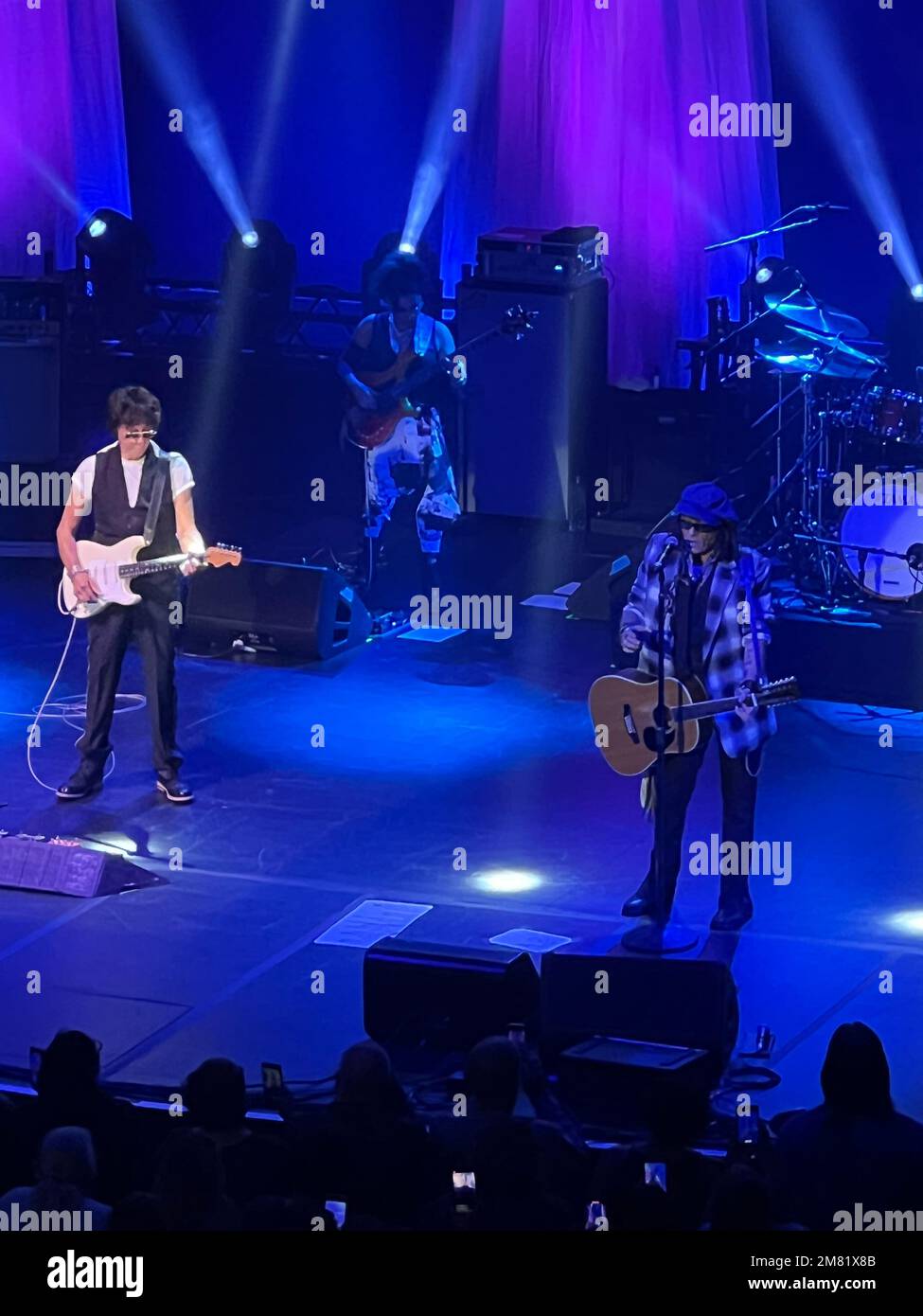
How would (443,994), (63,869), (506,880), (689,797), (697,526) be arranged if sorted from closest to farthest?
(443,994) → (697,526) → (689,797) → (63,869) → (506,880)

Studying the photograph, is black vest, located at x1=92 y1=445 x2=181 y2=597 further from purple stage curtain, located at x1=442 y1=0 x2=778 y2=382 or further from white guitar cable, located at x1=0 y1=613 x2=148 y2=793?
purple stage curtain, located at x1=442 y1=0 x2=778 y2=382

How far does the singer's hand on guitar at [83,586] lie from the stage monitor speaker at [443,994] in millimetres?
2973

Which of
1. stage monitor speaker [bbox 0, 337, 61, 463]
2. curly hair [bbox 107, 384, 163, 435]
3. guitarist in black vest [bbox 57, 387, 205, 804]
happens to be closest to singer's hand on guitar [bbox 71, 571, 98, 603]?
guitarist in black vest [bbox 57, 387, 205, 804]

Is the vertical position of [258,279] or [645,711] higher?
[258,279]

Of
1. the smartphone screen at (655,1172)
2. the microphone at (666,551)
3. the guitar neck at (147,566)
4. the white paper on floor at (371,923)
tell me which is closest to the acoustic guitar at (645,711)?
the microphone at (666,551)

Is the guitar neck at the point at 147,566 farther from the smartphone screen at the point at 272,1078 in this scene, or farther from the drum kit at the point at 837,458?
the drum kit at the point at 837,458

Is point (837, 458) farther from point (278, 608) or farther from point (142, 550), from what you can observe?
point (142, 550)

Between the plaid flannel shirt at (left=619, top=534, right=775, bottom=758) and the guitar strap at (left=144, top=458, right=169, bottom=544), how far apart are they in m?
2.51

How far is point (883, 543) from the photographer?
11852 mm

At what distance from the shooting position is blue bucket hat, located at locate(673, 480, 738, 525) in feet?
27.2

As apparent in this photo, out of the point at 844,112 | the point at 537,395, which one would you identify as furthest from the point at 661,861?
the point at 844,112

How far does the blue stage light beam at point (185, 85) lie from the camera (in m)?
17.6

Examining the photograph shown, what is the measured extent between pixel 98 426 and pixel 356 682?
451 centimetres

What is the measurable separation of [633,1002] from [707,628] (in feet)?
5.89
